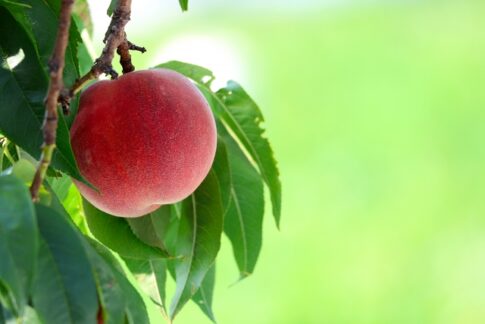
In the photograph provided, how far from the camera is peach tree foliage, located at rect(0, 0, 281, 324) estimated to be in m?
0.45

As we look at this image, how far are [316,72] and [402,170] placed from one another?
0.54 m

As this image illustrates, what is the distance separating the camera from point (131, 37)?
3.17m

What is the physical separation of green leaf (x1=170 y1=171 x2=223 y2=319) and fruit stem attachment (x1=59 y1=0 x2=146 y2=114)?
4.7 inches

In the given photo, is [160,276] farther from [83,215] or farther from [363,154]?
[363,154]

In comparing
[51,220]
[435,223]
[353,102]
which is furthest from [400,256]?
[51,220]

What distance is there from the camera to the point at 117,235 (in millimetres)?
658

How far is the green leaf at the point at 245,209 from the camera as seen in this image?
77 cm

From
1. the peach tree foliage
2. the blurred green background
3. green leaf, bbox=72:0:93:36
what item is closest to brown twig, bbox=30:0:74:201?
the peach tree foliage

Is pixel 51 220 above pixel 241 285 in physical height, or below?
above

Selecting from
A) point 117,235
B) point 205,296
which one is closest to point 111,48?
point 117,235

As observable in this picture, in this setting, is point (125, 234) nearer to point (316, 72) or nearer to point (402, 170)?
point (402, 170)

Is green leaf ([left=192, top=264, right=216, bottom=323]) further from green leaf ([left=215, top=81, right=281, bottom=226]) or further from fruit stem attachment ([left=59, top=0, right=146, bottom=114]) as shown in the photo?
fruit stem attachment ([left=59, top=0, right=146, bottom=114])

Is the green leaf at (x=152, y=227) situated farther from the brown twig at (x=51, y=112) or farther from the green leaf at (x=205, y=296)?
the brown twig at (x=51, y=112)

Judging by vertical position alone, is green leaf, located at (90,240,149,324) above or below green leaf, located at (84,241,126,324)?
below
